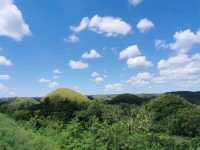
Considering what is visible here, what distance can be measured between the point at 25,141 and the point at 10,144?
1.01ft

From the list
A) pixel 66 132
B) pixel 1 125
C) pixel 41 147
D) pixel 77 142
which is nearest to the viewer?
pixel 41 147

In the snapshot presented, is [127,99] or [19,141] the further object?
[127,99]

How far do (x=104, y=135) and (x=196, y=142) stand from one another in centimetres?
206

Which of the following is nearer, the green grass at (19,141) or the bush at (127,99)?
the green grass at (19,141)

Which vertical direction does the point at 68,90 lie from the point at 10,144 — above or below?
above

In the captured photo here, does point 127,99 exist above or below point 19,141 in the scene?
above

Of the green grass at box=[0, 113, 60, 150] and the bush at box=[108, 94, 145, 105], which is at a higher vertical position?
the bush at box=[108, 94, 145, 105]

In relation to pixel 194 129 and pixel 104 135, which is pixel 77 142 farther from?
pixel 194 129

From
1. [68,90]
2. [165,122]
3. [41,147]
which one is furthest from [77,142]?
[68,90]

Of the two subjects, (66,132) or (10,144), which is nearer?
(10,144)

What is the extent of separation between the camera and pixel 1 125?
701 cm

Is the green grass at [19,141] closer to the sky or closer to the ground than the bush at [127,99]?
closer to the ground

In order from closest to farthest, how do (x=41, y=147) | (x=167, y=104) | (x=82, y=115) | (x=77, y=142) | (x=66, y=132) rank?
(x=41, y=147)
(x=77, y=142)
(x=66, y=132)
(x=82, y=115)
(x=167, y=104)

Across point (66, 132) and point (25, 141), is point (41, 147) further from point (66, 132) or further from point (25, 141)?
point (66, 132)
